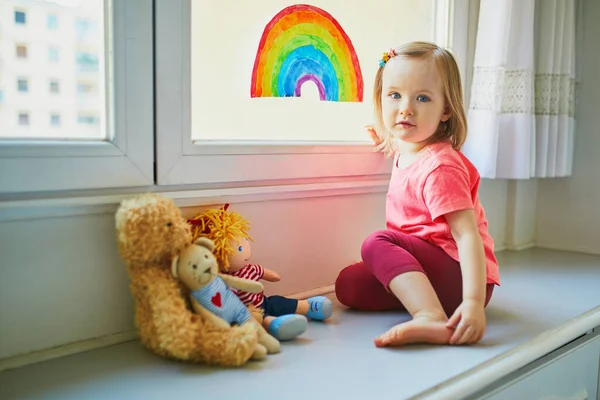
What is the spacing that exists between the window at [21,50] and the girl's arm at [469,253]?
0.76 meters

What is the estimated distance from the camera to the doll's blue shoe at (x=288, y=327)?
99 centimetres

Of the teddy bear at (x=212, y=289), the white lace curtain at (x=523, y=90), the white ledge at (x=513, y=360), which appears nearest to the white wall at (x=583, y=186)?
the white lace curtain at (x=523, y=90)

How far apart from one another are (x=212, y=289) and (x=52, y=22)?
0.49m

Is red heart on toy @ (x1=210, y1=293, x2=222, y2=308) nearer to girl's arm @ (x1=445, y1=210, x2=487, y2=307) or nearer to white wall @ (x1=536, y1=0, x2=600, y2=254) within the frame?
girl's arm @ (x1=445, y1=210, x2=487, y2=307)

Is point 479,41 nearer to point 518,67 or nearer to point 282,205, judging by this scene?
point 518,67

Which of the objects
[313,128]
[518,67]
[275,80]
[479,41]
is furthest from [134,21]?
[518,67]

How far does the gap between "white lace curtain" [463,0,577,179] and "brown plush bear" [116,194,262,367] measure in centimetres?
97

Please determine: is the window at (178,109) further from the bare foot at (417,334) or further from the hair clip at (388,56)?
the bare foot at (417,334)

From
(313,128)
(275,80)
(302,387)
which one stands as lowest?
(302,387)

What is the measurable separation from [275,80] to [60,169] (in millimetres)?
556

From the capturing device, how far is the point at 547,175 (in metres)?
1.80

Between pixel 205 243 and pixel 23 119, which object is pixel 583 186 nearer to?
pixel 205 243

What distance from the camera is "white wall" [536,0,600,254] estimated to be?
6.15 ft

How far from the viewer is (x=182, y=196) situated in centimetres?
104
